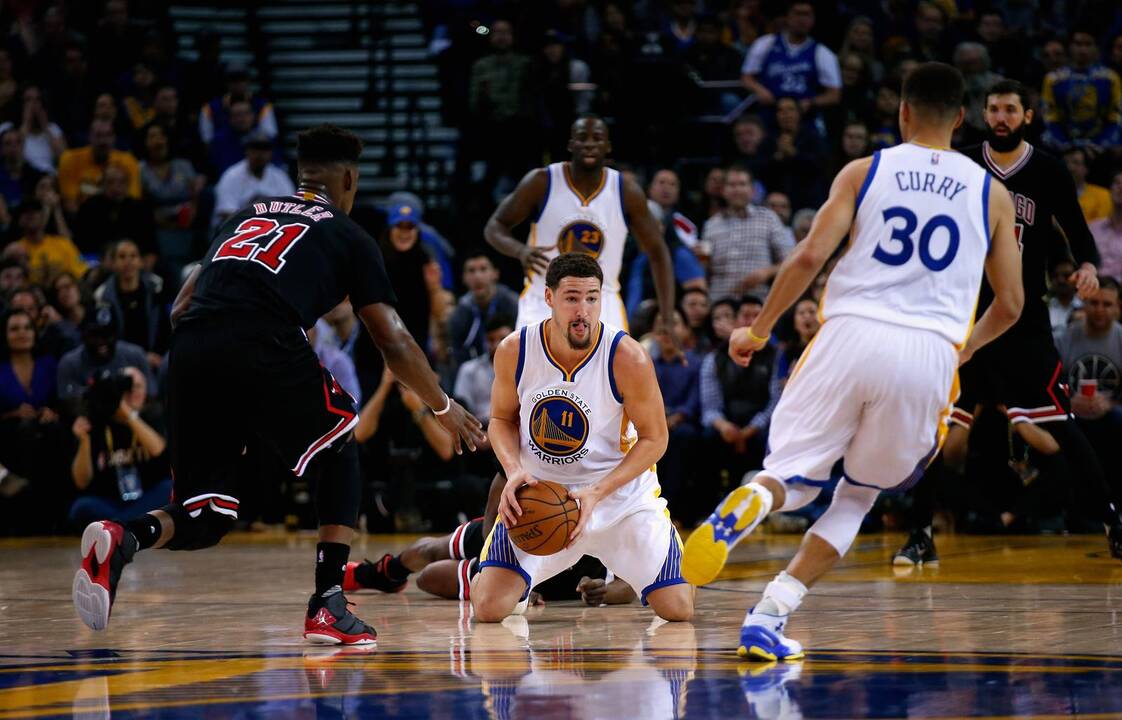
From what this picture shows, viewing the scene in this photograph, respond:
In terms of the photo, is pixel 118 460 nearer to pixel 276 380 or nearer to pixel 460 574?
pixel 460 574

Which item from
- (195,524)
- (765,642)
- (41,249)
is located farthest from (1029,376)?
(41,249)

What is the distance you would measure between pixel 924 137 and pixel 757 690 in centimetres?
203

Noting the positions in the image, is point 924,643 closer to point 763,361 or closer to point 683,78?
point 763,361

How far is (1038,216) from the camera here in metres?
8.18

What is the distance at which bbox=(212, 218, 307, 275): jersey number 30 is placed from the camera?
5.73 m

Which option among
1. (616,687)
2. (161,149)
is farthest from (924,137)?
(161,149)

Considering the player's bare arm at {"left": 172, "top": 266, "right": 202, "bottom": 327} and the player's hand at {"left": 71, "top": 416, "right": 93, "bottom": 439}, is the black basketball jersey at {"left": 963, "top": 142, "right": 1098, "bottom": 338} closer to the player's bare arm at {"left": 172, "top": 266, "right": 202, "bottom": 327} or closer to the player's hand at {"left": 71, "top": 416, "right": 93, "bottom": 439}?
the player's bare arm at {"left": 172, "top": 266, "right": 202, "bottom": 327}

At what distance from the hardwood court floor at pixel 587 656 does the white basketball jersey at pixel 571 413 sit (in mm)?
660

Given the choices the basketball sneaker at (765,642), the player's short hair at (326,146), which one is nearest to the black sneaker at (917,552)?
the basketball sneaker at (765,642)

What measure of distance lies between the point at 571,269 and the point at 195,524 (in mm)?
1744

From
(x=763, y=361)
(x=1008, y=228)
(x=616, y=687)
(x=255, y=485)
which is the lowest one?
(x=255, y=485)

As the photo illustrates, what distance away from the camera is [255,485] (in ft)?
39.8

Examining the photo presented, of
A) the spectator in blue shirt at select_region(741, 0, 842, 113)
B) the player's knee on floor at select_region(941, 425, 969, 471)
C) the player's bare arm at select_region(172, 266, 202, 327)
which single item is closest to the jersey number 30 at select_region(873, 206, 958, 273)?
the player's bare arm at select_region(172, 266, 202, 327)

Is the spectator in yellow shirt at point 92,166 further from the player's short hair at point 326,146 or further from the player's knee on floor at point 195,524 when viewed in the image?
the player's knee on floor at point 195,524
